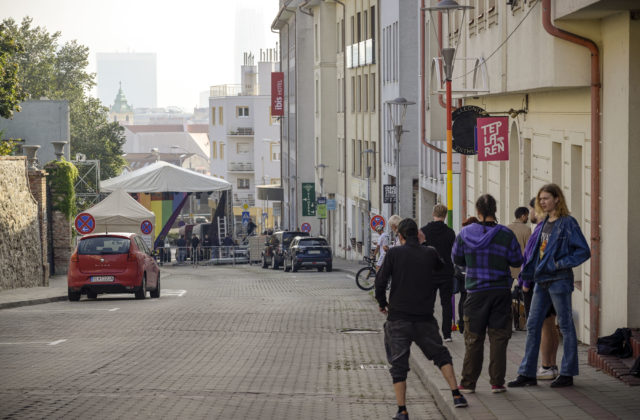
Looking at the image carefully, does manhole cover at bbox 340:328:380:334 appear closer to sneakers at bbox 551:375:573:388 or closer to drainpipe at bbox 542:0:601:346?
drainpipe at bbox 542:0:601:346

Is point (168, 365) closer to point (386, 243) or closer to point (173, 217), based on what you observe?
point (386, 243)

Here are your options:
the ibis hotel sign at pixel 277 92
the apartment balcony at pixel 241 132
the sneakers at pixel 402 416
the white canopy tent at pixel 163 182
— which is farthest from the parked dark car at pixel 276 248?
the apartment balcony at pixel 241 132

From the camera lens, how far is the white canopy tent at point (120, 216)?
47.3 m

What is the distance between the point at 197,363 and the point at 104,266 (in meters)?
11.6

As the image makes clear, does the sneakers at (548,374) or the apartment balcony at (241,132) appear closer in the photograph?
the sneakers at (548,374)

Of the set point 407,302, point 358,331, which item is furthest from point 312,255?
point 407,302

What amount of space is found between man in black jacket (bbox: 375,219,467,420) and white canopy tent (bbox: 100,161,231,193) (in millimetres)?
47714

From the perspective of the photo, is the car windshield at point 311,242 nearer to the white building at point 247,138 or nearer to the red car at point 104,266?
the red car at point 104,266

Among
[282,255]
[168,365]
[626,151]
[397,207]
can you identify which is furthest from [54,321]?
[282,255]

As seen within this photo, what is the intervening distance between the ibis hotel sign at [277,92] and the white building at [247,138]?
41.1m

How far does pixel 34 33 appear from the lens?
81.5 m

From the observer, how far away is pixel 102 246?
24734 millimetres

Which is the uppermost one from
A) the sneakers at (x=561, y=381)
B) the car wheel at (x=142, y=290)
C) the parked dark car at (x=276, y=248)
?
the sneakers at (x=561, y=381)

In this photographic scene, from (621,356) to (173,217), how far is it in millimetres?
48248
